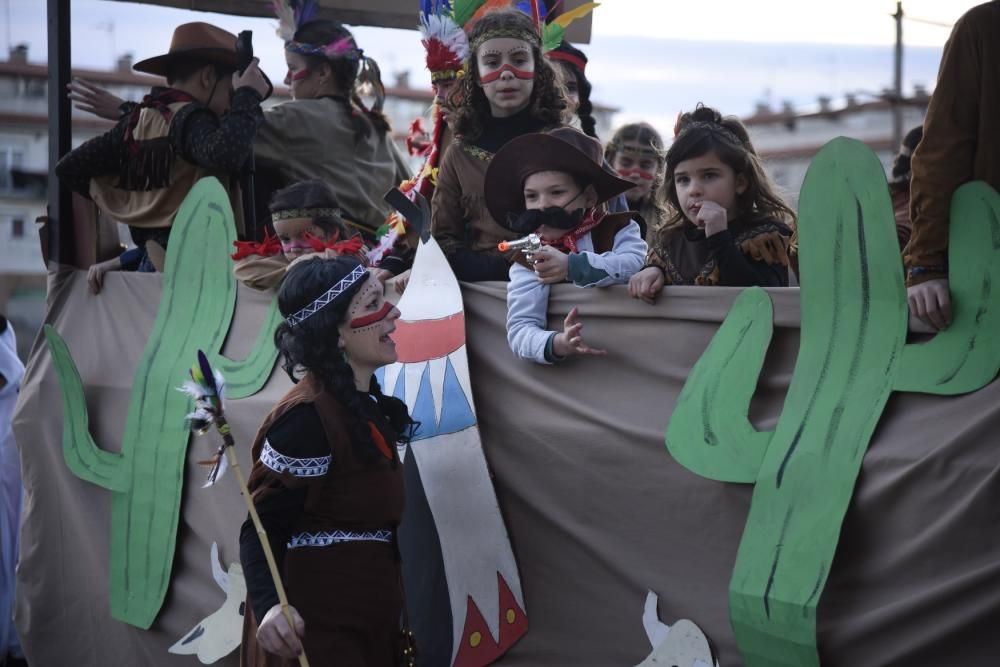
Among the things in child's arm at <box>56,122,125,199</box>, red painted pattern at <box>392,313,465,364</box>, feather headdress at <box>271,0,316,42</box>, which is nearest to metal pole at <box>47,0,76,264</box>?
child's arm at <box>56,122,125,199</box>

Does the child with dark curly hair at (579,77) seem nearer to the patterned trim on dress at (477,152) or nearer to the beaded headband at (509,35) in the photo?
the beaded headband at (509,35)

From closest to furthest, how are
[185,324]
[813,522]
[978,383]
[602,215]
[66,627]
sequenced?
[978,383] → [813,522] → [602,215] → [185,324] → [66,627]

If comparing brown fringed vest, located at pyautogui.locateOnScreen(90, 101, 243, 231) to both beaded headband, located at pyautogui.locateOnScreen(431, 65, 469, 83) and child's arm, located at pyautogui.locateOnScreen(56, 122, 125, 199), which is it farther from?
beaded headband, located at pyautogui.locateOnScreen(431, 65, 469, 83)

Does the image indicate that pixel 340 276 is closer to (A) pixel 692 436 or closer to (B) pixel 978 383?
(A) pixel 692 436

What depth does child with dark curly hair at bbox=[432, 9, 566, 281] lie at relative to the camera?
433 cm

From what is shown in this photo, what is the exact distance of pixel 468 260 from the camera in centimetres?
432

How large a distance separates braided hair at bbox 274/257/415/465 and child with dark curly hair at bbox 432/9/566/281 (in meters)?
1.03

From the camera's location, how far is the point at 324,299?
327 cm

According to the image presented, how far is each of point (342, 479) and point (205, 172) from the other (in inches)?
106

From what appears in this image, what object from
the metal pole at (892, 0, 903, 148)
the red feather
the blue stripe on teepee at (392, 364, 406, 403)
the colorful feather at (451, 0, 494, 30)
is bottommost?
the blue stripe on teepee at (392, 364, 406, 403)

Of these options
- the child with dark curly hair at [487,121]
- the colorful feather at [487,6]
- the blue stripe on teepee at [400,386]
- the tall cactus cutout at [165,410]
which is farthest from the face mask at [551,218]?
the tall cactus cutout at [165,410]

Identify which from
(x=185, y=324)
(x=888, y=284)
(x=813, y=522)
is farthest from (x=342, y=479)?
(x=185, y=324)

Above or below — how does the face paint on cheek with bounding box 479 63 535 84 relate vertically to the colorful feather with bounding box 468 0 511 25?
below

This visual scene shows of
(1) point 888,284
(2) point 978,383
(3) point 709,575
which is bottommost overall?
(3) point 709,575
